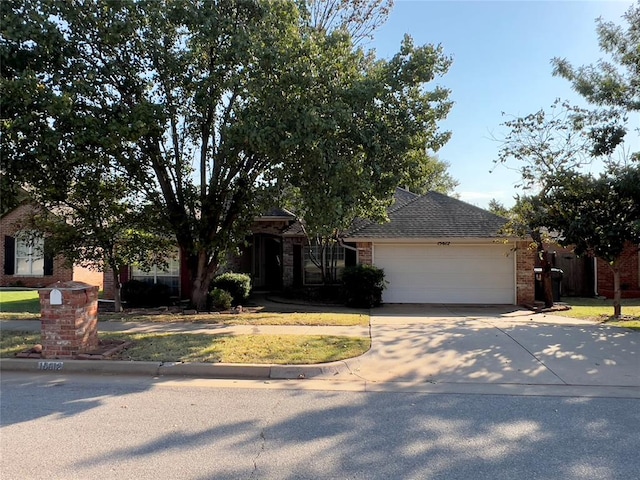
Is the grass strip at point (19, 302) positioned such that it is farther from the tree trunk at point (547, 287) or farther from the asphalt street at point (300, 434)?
the tree trunk at point (547, 287)

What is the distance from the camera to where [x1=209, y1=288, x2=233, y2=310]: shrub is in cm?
1355

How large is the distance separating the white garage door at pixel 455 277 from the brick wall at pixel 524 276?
190mm

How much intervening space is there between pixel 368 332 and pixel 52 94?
7475 millimetres

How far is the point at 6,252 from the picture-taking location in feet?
69.8

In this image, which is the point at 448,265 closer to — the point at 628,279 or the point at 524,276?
the point at 524,276

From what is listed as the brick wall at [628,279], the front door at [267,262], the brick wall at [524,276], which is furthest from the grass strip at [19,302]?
the brick wall at [628,279]

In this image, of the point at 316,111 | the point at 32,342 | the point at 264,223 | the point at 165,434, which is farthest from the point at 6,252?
the point at 165,434

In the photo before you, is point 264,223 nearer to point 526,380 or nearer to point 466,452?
point 526,380

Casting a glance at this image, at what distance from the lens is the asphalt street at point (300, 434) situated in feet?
12.2

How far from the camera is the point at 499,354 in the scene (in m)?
7.64

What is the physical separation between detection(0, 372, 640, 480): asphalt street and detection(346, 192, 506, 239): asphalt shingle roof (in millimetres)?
10337

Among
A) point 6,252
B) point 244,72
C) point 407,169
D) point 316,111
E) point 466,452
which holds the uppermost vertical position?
point 244,72

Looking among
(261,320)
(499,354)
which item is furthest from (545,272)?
(261,320)

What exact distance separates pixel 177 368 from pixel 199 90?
6.44m
